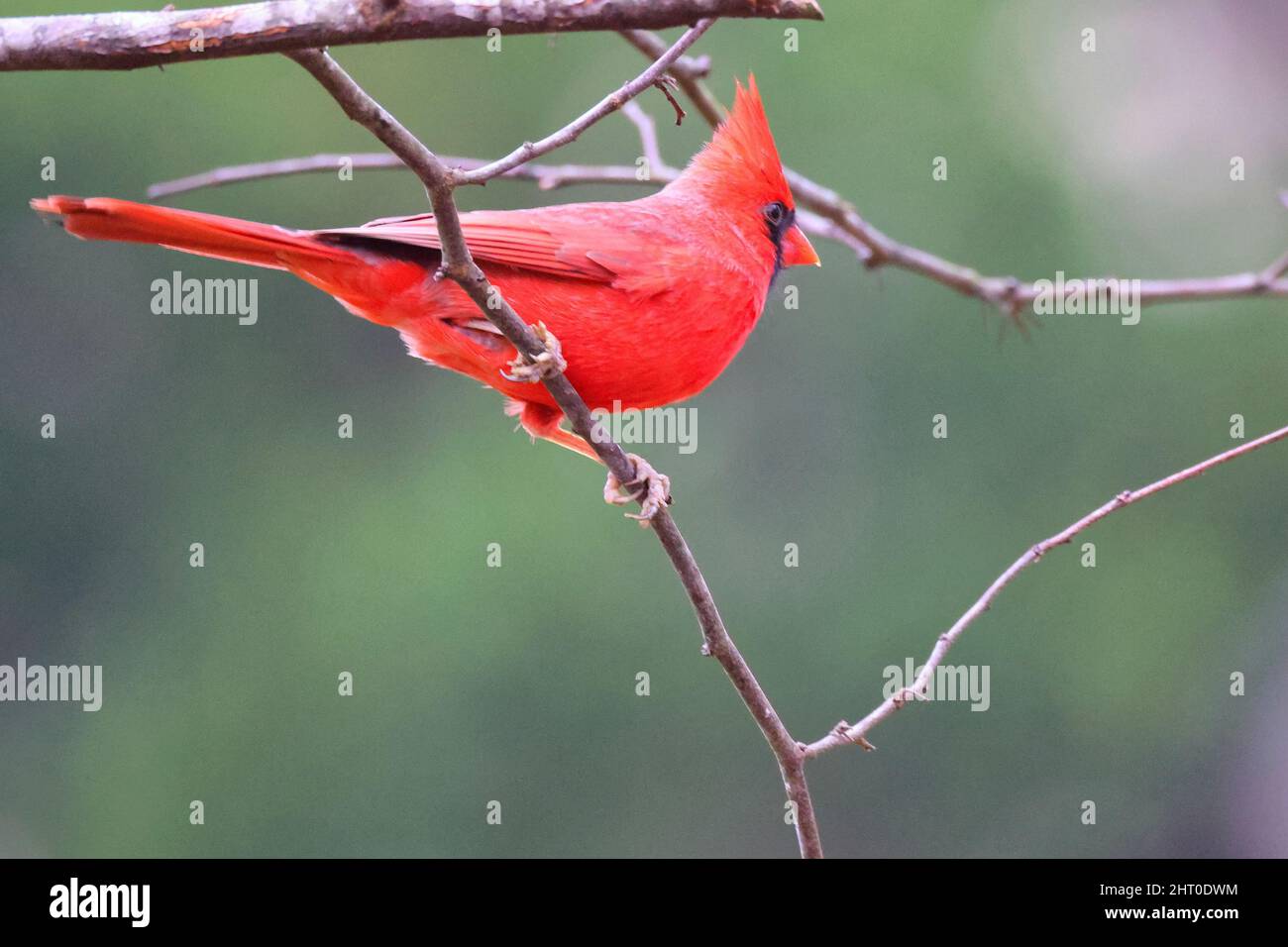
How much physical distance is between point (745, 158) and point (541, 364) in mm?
1302

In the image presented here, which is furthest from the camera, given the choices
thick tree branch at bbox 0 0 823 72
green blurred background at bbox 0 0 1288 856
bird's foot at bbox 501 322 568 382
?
green blurred background at bbox 0 0 1288 856

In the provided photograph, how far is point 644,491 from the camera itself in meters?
3.10

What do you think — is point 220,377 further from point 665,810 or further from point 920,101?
point 920,101

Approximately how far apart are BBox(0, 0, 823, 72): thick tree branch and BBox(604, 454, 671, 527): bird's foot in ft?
3.92

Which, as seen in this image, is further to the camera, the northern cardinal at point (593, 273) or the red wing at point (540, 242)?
the red wing at point (540, 242)

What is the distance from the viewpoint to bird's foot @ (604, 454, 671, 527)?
9.70ft

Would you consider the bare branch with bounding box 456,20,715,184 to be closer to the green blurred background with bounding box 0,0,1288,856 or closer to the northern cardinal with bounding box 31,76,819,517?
the northern cardinal with bounding box 31,76,819,517

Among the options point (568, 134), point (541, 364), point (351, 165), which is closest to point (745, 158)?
point (351, 165)

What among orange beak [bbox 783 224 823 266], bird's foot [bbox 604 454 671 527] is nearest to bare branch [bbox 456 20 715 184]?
bird's foot [bbox 604 454 671 527]

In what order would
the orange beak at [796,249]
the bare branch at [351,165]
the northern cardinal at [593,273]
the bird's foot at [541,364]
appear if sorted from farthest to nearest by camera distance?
the orange beak at [796,249] < the bare branch at [351,165] < the northern cardinal at [593,273] < the bird's foot at [541,364]

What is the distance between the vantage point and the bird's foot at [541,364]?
2.60m

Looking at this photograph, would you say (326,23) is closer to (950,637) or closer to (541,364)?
(541,364)

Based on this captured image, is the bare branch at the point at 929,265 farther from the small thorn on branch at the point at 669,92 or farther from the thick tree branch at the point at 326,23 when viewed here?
the thick tree branch at the point at 326,23

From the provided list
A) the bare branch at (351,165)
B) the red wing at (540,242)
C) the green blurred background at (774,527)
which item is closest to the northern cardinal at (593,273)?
the red wing at (540,242)
